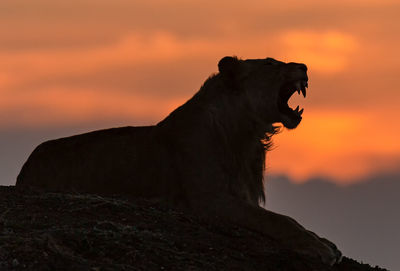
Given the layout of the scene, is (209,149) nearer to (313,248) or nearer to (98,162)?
(98,162)

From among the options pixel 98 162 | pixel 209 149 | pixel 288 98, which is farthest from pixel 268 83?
pixel 98 162

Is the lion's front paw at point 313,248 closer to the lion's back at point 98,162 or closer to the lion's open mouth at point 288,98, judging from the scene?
the lion's open mouth at point 288,98

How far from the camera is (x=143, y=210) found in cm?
1027

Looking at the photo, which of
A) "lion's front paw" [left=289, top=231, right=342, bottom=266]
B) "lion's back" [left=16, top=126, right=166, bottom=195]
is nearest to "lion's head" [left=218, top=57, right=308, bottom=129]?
"lion's back" [left=16, top=126, right=166, bottom=195]

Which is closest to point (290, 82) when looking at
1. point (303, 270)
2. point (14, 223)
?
point (303, 270)

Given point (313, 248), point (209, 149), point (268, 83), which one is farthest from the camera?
point (268, 83)

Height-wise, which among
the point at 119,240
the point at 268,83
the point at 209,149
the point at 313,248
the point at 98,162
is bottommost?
the point at 119,240

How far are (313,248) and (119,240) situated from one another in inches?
105

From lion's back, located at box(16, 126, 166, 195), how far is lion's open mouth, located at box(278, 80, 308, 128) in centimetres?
167

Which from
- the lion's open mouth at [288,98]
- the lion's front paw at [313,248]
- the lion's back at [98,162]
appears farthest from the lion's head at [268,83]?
the lion's front paw at [313,248]

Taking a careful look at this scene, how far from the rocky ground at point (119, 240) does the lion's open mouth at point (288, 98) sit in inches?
73.8

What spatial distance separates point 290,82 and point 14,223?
425cm

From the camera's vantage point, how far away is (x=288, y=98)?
12.0 metres

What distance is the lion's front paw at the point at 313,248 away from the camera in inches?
404
